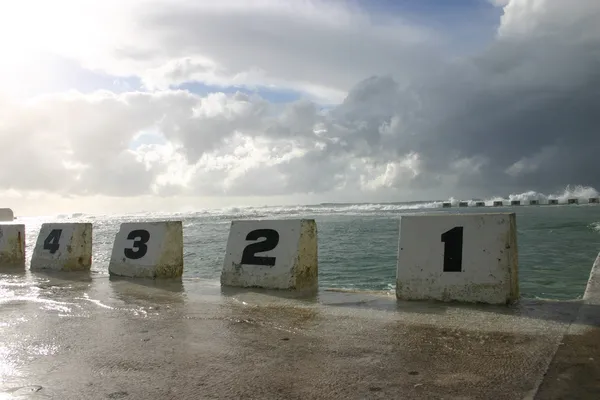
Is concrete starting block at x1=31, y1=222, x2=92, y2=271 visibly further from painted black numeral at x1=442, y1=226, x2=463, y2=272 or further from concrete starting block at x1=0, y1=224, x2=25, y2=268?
painted black numeral at x1=442, y1=226, x2=463, y2=272

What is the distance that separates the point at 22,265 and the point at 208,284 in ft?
18.8

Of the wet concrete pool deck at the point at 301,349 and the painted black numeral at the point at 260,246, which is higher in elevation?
the painted black numeral at the point at 260,246

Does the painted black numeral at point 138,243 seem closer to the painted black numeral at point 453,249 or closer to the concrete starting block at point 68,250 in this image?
the concrete starting block at point 68,250

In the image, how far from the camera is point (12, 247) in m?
11.4

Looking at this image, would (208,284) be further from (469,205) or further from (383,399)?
(469,205)

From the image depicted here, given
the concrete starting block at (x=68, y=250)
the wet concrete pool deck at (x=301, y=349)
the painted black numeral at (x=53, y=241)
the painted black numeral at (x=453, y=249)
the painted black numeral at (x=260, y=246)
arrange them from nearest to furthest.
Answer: the wet concrete pool deck at (x=301, y=349) < the painted black numeral at (x=453, y=249) < the painted black numeral at (x=260, y=246) < the concrete starting block at (x=68, y=250) < the painted black numeral at (x=53, y=241)

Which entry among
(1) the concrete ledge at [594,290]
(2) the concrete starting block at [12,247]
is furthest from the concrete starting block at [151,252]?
(1) the concrete ledge at [594,290]

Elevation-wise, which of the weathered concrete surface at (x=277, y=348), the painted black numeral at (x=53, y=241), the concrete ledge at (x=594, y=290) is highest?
the painted black numeral at (x=53, y=241)

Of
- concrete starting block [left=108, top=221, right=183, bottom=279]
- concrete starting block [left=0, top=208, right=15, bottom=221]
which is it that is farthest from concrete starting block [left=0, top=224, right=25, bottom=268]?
concrete starting block [left=0, top=208, right=15, bottom=221]

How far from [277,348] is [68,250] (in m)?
7.29

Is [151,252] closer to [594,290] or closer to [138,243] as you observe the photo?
[138,243]

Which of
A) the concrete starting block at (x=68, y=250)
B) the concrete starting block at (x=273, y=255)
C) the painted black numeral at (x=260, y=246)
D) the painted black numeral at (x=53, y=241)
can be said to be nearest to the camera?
the concrete starting block at (x=273, y=255)

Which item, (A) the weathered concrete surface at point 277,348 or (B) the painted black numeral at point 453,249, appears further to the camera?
(B) the painted black numeral at point 453,249

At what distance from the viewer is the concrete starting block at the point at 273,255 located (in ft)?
22.9
